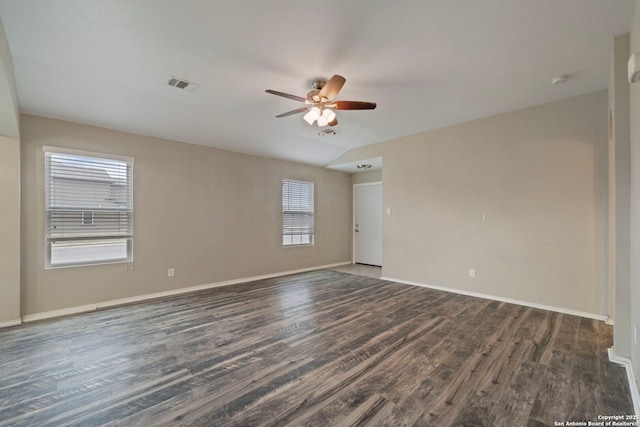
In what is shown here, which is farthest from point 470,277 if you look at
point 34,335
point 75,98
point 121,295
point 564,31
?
point 75,98

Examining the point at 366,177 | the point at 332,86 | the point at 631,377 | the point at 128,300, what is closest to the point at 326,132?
the point at 332,86

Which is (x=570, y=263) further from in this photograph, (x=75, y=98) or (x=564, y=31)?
(x=75, y=98)

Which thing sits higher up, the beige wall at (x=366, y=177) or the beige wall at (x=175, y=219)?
the beige wall at (x=366, y=177)

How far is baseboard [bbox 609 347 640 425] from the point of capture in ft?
5.72

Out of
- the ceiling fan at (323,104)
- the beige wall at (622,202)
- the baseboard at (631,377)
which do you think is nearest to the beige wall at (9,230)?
the ceiling fan at (323,104)

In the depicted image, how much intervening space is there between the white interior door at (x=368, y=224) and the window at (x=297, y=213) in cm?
142

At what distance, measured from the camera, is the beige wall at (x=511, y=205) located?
133 inches

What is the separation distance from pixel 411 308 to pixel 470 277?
129 centimetres

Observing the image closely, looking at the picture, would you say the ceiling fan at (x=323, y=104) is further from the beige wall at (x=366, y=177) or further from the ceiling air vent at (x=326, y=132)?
the beige wall at (x=366, y=177)

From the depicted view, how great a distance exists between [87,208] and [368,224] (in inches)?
216

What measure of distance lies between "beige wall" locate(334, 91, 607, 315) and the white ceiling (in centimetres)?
41

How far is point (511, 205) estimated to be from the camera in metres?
3.92

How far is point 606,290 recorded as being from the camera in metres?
3.24

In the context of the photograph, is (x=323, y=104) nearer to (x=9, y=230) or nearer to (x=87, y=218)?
(x=87, y=218)
